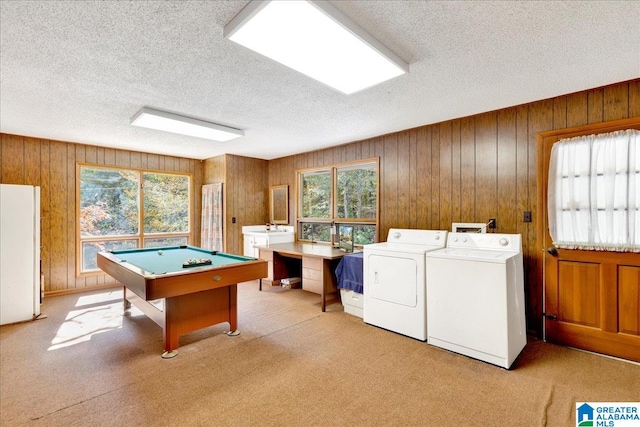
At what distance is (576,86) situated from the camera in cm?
272

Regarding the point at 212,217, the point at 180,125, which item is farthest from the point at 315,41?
the point at 212,217

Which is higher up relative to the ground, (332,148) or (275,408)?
(332,148)

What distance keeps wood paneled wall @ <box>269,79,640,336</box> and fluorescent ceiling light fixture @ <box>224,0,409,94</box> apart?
1704mm

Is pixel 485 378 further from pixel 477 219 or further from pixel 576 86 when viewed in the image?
pixel 576 86

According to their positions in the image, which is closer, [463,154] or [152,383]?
[152,383]

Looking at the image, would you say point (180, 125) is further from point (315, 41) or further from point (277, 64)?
point (315, 41)

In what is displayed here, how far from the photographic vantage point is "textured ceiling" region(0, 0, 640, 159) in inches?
67.6

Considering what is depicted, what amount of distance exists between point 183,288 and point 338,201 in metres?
3.14

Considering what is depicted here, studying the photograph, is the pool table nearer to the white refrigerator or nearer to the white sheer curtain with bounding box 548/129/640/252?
the white refrigerator

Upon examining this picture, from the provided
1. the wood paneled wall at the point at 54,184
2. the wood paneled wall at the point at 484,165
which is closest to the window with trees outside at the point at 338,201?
the wood paneled wall at the point at 484,165

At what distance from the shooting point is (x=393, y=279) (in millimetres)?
3199

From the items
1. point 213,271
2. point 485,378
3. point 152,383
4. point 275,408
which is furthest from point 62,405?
point 485,378

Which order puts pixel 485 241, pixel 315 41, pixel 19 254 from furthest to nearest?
pixel 19 254
pixel 485 241
pixel 315 41

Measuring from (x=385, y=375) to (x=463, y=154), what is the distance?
2.68 metres
